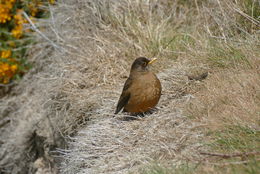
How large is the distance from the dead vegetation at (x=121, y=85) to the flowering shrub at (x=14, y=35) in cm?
24

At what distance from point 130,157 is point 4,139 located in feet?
12.0

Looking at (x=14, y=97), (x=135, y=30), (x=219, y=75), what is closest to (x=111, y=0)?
(x=135, y=30)

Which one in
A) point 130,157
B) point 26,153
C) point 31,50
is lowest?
point 26,153

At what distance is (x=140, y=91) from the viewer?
4.41 meters

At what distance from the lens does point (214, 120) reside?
348cm

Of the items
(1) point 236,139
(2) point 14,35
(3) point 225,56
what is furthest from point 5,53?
(1) point 236,139

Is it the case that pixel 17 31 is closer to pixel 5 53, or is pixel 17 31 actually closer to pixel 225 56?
pixel 5 53

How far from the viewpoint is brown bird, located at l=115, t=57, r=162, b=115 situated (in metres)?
4.33

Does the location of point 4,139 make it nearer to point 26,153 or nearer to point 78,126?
point 26,153

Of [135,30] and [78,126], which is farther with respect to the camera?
[135,30]

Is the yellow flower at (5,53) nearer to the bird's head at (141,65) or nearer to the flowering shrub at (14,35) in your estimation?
the flowering shrub at (14,35)

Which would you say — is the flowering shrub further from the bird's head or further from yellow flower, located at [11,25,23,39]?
the bird's head

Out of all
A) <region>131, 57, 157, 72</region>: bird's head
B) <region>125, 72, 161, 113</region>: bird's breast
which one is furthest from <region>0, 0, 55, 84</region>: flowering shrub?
<region>125, 72, 161, 113</region>: bird's breast

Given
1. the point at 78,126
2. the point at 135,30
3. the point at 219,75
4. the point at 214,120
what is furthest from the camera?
the point at 135,30
